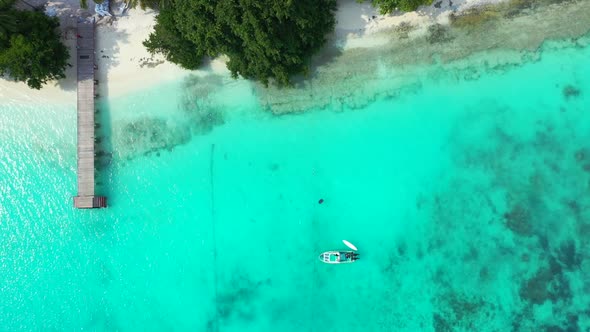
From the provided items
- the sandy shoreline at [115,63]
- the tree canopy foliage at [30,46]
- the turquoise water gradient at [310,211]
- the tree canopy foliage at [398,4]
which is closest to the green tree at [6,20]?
the tree canopy foliage at [30,46]

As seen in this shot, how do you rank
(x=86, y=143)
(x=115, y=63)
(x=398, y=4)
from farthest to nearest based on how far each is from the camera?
1. (x=115, y=63)
2. (x=86, y=143)
3. (x=398, y=4)

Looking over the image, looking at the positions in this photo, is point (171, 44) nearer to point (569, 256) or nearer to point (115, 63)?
point (115, 63)

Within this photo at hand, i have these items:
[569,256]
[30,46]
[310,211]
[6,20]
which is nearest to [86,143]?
[30,46]

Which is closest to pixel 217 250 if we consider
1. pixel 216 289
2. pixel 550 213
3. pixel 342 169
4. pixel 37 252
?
pixel 216 289

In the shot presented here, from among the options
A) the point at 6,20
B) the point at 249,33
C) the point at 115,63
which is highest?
the point at 6,20

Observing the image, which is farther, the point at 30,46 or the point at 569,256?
the point at 569,256

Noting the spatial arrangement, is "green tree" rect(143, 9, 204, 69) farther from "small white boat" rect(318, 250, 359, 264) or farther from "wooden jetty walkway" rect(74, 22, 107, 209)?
"small white boat" rect(318, 250, 359, 264)

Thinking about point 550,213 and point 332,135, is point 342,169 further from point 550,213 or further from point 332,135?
point 550,213
